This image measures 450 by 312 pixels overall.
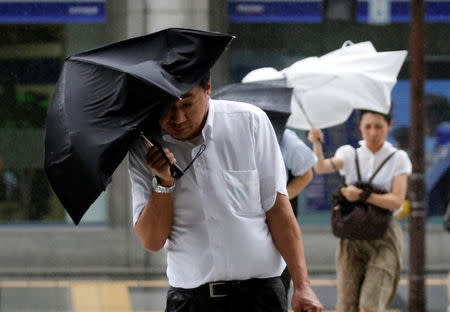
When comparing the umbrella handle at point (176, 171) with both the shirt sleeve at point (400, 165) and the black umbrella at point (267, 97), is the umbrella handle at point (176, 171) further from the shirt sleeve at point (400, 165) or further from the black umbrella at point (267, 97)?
the shirt sleeve at point (400, 165)

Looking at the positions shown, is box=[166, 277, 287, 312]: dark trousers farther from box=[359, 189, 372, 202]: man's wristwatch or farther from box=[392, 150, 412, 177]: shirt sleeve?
box=[392, 150, 412, 177]: shirt sleeve

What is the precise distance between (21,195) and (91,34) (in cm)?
222

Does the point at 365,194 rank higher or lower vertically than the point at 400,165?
lower

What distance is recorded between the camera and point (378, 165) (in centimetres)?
670

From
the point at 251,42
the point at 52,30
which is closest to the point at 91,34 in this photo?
the point at 52,30

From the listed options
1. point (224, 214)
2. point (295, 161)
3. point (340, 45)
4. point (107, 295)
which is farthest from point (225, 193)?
point (340, 45)

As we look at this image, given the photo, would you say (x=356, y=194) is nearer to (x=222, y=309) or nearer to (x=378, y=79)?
(x=378, y=79)

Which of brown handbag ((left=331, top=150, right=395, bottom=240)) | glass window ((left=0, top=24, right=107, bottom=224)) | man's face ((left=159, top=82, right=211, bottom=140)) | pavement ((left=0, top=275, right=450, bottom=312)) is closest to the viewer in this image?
man's face ((left=159, top=82, right=211, bottom=140))

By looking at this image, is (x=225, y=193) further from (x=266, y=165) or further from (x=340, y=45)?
(x=340, y=45)

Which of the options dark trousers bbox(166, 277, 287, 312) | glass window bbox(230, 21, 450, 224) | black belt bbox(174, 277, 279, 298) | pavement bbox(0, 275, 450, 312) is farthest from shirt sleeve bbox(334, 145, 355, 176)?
glass window bbox(230, 21, 450, 224)

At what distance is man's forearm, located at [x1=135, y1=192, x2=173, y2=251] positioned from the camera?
11.3ft

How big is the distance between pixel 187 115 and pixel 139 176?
11.1 inches

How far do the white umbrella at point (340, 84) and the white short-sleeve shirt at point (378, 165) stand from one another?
17.5 inches

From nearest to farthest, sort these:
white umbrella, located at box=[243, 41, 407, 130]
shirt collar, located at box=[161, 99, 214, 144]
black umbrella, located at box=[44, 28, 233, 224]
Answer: black umbrella, located at box=[44, 28, 233, 224] < shirt collar, located at box=[161, 99, 214, 144] < white umbrella, located at box=[243, 41, 407, 130]
